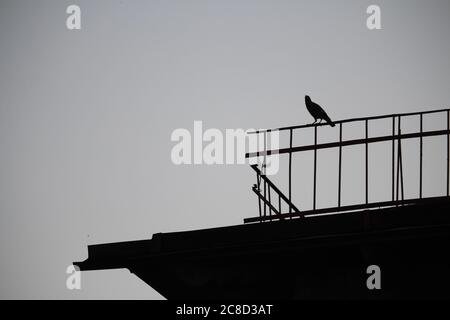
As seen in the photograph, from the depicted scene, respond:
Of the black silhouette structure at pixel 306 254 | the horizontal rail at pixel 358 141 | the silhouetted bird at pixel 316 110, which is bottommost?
the black silhouette structure at pixel 306 254

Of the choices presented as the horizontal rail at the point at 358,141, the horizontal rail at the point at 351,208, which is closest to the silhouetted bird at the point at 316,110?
the horizontal rail at the point at 358,141

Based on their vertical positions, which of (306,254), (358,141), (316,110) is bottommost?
(306,254)

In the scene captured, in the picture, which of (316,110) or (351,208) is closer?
(351,208)

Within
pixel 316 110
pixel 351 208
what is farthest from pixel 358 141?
pixel 316 110

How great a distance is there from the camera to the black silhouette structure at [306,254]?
16.5 ft

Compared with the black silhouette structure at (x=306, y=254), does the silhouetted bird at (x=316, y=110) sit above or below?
above

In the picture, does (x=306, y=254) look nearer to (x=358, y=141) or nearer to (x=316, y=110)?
(x=358, y=141)

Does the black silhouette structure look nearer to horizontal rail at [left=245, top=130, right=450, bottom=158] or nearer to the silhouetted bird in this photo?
horizontal rail at [left=245, top=130, right=450, bottom=158]

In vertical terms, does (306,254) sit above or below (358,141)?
below

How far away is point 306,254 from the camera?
5.43m

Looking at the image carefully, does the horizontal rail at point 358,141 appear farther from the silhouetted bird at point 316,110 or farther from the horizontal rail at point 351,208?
the silhouetted bird at point 316,110

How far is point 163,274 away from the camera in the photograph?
19.6 feet
